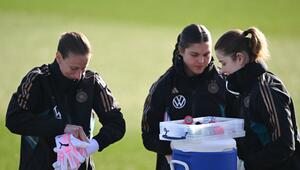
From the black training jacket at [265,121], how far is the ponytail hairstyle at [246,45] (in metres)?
0.12

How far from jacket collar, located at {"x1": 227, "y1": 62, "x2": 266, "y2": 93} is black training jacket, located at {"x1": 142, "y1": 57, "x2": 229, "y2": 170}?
0.23 metres

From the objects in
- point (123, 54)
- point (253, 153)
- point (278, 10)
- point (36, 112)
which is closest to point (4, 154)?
point (36, 112)

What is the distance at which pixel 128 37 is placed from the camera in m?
14.9

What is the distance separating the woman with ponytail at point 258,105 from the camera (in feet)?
16.3

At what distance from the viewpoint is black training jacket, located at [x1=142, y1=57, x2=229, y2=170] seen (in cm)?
539

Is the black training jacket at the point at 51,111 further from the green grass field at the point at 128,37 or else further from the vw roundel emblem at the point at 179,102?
the green grass field at the point at 128,37

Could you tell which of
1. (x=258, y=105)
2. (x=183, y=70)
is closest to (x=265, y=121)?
(x=258, y=105)

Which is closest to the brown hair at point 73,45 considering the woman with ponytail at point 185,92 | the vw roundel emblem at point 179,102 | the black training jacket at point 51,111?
the black training jacket at point 51,111

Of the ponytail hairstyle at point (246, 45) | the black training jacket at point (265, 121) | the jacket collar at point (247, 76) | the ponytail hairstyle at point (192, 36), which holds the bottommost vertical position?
the black training jacket at point (265, 121)

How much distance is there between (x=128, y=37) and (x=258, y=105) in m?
9.98

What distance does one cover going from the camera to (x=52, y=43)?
14.0 meters

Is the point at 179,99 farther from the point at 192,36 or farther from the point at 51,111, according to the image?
the point at 51,111

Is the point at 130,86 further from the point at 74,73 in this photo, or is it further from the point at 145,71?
the point at 74,73

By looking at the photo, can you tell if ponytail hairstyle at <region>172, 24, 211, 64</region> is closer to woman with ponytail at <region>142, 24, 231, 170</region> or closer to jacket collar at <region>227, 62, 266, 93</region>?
woman with ponytail at <region>142, 24, 231, 170</region>
